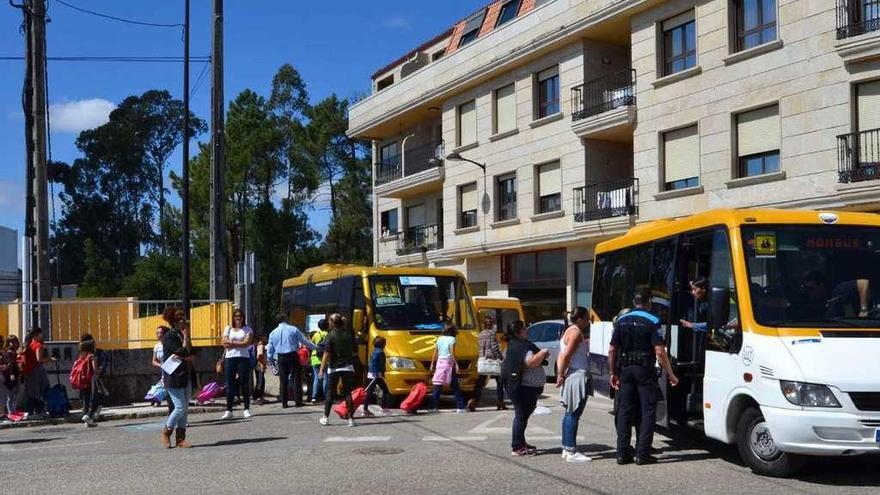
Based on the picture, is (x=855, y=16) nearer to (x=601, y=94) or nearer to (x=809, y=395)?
(x=601, y=94)

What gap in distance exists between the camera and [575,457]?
9.66 m

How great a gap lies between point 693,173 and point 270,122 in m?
28.9

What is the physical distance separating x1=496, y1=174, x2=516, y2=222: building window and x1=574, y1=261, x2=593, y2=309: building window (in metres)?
3.43

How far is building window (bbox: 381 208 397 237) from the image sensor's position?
39875 mm

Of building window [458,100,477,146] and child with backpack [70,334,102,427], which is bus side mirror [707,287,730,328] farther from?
building window [458,100,477,146]

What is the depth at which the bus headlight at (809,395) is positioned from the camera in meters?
7.80

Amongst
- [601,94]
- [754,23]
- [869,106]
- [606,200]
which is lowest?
[606,200]

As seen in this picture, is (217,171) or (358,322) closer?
(358,322)

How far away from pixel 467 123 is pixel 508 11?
14.5 ft

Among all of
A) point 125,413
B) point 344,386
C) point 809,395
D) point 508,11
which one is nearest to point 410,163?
point 508,11

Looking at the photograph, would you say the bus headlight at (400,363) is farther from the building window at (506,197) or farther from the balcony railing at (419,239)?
the balcony railing at (419,239)

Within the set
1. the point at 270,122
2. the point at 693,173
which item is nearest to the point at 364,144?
the point at 270,122

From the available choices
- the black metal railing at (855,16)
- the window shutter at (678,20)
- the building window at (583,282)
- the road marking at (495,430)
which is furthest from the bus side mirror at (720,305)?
the building window at (583,282)

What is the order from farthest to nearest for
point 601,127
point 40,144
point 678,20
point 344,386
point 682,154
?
point 601,127
point 678,20
point 682,154
point 40,144
point 344,386
